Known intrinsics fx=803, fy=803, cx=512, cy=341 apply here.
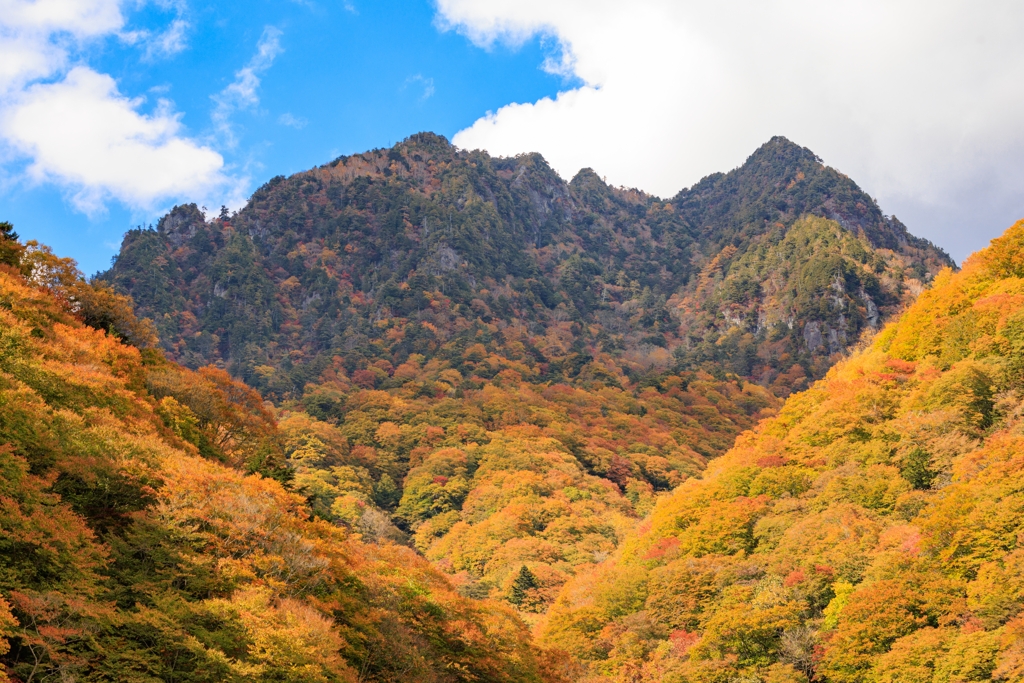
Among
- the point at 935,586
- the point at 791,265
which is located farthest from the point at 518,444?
the point at 791,265

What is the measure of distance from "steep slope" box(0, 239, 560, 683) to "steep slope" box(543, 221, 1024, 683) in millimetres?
12456

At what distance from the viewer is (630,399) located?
140m

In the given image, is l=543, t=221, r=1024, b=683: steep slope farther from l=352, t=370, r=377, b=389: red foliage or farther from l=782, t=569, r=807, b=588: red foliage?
l=352, t=370, r=377, b=389: red foliage

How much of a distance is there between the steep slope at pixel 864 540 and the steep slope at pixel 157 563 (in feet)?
40.9

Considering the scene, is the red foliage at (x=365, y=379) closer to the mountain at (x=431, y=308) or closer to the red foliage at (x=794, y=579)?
the mountain at (x=431, y=308)

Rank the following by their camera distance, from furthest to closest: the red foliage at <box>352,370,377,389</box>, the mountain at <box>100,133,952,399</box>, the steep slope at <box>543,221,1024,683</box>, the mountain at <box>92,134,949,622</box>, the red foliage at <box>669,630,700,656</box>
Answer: the mountain at <box>100,133,952,399</box> → the red foliage at <box>352,370,377,389</box> → the mountain at <box>92,134,949,622</box> → the red foliage at <box>669,630,700,656</box> → the steep slope at <box>543,221,1024,683</box>

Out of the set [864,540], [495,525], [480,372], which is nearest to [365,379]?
[480,372]

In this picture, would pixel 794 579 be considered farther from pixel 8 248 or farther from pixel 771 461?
pixel 8 248

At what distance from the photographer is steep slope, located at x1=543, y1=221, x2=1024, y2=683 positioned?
121ft

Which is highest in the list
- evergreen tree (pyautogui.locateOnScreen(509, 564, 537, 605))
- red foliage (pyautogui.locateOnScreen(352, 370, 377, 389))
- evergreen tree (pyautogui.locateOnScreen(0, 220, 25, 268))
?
red foliage (pyautogui.locateOnScreen(352, 370, 377, 389))

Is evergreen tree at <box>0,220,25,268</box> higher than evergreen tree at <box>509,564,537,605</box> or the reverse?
higher

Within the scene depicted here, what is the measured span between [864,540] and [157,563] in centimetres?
3525

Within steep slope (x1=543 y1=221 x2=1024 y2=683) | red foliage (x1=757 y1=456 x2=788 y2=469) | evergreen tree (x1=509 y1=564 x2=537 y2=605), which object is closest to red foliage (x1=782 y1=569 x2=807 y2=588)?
steep slope (x1=543 y1=221 x2=1024 y2=683)

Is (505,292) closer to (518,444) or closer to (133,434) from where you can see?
(518,444)
